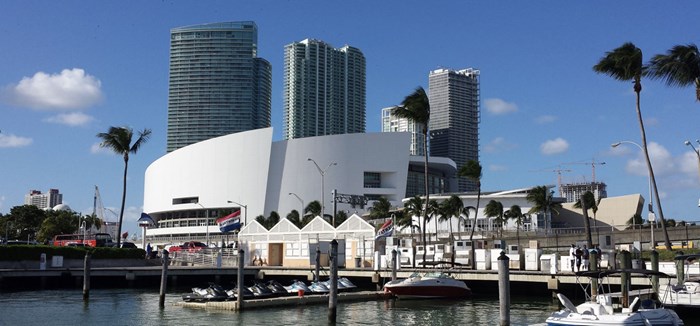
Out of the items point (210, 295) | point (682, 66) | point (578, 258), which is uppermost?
point (682, 66)

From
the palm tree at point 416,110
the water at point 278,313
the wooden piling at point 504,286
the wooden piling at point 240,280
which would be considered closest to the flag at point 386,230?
the palm tree at point 416,110

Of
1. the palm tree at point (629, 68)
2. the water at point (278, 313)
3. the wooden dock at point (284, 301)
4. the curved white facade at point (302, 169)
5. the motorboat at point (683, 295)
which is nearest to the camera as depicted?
the motorboat at point (683, 295)

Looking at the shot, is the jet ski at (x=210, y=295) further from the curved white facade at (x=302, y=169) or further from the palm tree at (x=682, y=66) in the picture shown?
the curved white facade at (x=302, y=169)

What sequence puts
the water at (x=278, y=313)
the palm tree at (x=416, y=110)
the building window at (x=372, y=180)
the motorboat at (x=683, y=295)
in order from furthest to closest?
the building window at (x=372, y=180)
the palm tree at (x=416, y=110)
the water at (x=278, y=313)
the motorboat at (x=683, y=295)

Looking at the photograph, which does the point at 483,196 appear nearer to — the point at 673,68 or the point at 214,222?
the point at 214,222

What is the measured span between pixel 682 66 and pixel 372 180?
328 ft

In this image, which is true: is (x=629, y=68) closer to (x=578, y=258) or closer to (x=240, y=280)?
(x=578, y=258)

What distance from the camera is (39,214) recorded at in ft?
463

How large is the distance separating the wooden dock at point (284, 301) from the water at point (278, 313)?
20.3 inches

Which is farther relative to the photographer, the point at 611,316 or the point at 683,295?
the point at 683,295

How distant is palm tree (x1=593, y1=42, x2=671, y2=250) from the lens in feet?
171

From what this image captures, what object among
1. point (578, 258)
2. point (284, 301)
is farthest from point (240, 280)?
point (578, 258)

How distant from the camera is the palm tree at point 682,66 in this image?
47.6 meters

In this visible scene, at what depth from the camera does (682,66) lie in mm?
47656
